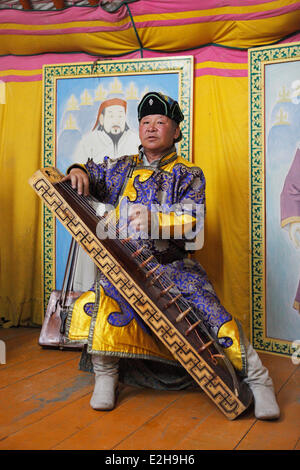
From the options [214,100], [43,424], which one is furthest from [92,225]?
[214,100]

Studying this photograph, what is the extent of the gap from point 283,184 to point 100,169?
1.07 meters

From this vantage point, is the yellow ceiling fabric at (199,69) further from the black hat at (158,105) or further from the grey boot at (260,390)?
the grey boot at (260,390)

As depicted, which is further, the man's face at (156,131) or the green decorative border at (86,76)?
the green decorative border at (86,76)

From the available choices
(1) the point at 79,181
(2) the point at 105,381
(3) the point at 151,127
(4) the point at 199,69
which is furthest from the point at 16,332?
(4) the point at 199,69

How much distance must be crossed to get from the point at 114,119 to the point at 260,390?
192 cm

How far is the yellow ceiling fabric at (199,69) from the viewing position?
2684 millimetres

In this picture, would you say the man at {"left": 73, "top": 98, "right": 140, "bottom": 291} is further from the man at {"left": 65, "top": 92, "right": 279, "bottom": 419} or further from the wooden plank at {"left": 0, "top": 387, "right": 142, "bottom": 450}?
the wooden plank at {"left": 0, "top": 387, "right": 142, "bottom": 450}

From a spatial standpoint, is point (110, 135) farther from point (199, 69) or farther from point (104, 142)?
point (199, 69)

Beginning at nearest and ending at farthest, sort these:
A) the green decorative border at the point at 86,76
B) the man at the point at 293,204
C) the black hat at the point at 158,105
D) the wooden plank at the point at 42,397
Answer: the wooden plank at the point at 42,397, the black hat at the point at 158,105, the man at the point at 293,204, the green decorative border at the point at 86,76

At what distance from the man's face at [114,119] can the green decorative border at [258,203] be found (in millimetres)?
813

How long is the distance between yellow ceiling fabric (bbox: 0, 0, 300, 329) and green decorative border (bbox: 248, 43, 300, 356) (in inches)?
1.8

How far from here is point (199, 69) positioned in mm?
2861

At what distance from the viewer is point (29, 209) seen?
128 inches

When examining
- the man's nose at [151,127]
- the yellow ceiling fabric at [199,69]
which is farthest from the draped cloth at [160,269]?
the yellow ceiling fabric at [199,69]
